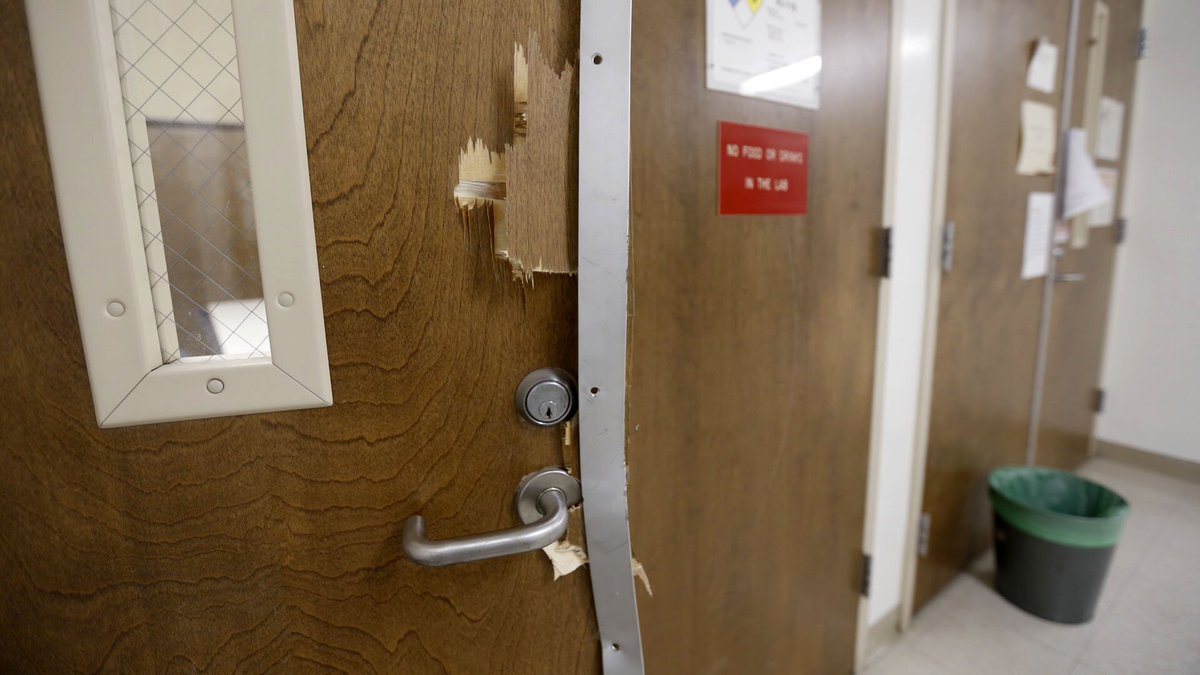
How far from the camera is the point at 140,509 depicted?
1.42ft

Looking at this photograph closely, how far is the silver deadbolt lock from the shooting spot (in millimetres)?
515

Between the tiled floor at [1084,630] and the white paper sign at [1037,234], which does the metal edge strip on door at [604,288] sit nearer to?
the tiled floor at [1084,630]

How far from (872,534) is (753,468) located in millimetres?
577

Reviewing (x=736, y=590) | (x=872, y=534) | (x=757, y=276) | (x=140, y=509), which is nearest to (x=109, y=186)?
(x=140, y=509)

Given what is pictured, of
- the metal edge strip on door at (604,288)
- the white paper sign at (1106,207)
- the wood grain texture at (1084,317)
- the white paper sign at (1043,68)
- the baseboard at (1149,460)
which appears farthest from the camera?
the baseboard at (1149,460)

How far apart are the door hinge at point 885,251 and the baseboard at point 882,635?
3.27ft

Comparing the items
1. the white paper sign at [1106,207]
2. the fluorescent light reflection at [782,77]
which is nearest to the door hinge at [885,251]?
the fluorescent light reflection at [782,77]

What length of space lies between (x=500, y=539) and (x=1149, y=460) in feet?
11.6

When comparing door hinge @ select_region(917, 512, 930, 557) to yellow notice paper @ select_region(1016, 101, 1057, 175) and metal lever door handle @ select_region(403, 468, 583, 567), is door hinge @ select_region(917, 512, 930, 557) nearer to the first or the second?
yellow notice paper @ select_region(1016, 101, 1057, 175)

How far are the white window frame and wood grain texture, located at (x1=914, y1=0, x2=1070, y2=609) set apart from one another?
154cm

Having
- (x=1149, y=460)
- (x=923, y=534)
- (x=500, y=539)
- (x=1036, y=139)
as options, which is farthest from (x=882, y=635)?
(x=1149, y=460)

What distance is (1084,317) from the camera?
2275mm

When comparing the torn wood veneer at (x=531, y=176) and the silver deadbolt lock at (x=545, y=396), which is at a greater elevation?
the torn wood veneer at (x=531, y=176)

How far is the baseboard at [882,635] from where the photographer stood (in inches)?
56.9
